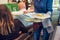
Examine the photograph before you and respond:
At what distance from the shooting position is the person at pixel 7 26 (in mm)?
936

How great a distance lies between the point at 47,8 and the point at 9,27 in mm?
552

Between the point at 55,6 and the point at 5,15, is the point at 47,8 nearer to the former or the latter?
the point at 55,6

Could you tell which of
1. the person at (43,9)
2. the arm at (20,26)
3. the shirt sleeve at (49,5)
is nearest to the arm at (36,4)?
the person at (43,9)

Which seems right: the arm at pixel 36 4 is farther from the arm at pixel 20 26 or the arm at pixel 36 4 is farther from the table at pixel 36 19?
the arm at pixel 20 26

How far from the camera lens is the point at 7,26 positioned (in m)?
0.96

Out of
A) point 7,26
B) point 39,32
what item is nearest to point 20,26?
point 7,26

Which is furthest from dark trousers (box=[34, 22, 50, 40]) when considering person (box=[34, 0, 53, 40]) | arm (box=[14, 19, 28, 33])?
arm (box=[14, 19, 28, 33])

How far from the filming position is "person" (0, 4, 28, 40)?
94 centimetres

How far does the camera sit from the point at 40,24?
1.22m

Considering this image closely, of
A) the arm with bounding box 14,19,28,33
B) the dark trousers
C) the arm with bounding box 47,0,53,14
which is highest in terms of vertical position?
the arm with bounding box 47,0,53,14

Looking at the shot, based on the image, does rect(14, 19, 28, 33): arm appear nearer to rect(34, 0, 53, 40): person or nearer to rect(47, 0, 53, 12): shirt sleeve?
rect(34, 0, 53, 40): person

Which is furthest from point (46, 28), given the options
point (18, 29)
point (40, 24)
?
point (18, 29)

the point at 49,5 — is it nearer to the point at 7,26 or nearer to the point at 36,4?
the point at 36,4

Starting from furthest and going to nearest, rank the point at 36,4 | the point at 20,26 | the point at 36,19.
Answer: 1. the point at 36,4
2. the point at 36,19
3. the point at 20,26
